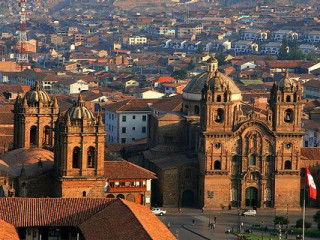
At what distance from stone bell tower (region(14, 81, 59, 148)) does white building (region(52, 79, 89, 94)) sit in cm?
8219

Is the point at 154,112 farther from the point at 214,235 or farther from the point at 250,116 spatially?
the point at 214,235

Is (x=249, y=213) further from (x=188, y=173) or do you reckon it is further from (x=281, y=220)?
(x=281, y=220)

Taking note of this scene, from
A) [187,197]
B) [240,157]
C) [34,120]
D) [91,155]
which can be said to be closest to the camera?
[91,155]

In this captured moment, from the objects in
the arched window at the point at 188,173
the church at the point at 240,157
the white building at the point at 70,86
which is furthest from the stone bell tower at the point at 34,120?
the white building at the point at 70,86

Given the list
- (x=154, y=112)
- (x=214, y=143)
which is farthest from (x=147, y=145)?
(x=214, y=143)

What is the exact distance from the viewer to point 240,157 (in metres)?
96.5

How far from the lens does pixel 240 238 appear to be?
8250 centimetres

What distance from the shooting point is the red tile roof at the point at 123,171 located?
92.6 metres

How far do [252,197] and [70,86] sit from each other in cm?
7883

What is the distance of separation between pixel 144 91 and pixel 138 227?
95.7m

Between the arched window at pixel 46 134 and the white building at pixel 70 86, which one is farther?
the white building at pixel 70 86

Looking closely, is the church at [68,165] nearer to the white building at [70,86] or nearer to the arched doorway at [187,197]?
the arched doorway at [187,197]

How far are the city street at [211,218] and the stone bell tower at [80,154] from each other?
9.47 metres

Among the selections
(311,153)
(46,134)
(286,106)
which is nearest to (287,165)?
(311,153)
